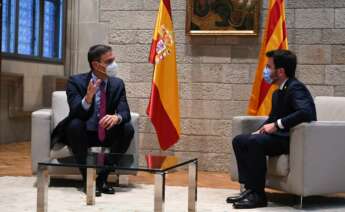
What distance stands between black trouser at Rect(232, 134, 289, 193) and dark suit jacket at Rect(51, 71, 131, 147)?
0.93m

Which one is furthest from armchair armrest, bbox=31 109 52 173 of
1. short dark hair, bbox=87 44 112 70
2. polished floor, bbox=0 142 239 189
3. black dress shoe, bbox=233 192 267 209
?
black dress shoe, bbox=233 192 267 209

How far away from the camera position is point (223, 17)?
5.64 metres

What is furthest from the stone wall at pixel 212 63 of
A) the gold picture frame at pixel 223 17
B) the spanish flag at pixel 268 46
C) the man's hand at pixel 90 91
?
the man's hand at pixel 90 91

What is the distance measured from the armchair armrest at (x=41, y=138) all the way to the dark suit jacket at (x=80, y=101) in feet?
0.20

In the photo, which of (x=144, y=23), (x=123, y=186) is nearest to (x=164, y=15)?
(x=144, y=23)

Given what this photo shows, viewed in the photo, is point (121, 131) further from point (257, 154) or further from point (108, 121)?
point (257, 154)

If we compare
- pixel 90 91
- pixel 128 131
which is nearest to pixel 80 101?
pixel 90 91

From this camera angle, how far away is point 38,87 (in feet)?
29.5

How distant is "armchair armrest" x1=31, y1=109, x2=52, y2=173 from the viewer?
4.53 metres

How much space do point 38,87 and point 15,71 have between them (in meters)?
0.69

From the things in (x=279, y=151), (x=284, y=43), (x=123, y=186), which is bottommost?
(x=123, y=186)

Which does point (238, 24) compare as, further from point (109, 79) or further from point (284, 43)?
point (109, 79)

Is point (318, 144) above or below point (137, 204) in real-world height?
above

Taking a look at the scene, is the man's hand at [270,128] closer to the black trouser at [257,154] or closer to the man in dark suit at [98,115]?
the black trouser at [257,154]
